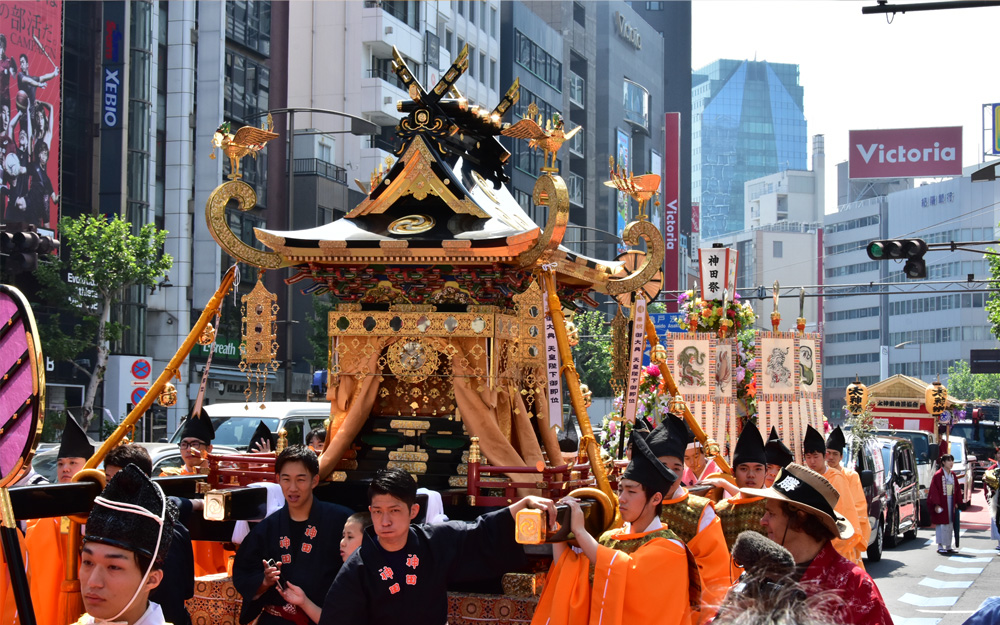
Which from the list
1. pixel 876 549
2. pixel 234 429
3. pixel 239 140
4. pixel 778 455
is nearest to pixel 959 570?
pixel 876 549

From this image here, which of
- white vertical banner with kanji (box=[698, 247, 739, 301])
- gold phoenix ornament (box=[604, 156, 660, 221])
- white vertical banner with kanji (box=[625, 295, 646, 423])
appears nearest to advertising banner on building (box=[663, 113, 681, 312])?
white vertical banner with kanji (box=[698, 247, 739, 301])

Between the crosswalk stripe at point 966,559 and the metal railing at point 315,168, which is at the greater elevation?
the metal railing at point 315,168

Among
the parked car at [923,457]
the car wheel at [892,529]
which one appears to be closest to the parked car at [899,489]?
the car wheel at [892,529]

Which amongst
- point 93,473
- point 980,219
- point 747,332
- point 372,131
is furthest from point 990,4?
point 980,219

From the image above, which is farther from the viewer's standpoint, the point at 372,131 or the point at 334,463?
the point at 372,131

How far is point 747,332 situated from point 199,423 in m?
8.84

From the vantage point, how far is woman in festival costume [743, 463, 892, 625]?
4.50 meters

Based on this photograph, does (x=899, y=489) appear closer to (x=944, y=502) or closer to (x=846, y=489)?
(x=944, y=502)

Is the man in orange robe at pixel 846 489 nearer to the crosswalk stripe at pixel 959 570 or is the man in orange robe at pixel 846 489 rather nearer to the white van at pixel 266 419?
the crosswalk stripe at pixel 959 570

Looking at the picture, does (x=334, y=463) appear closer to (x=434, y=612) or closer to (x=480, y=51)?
(x=434, y=612)

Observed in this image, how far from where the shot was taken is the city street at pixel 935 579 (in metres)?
12.9

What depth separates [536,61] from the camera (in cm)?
6259

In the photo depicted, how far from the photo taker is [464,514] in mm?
8008

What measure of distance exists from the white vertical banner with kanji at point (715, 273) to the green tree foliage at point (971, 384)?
2840 inches
